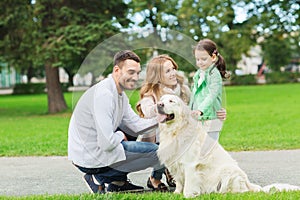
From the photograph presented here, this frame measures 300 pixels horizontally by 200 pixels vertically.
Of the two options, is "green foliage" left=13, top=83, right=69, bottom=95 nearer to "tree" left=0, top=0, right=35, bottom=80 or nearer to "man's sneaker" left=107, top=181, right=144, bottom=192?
"tree" left=0, top=0, right=35, bottom=80

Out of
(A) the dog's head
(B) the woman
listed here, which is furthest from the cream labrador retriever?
(B) the woman

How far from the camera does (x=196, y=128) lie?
5.66 meters

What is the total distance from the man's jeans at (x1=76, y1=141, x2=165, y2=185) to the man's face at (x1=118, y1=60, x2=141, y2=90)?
2.46ft

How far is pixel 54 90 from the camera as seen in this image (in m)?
21.7

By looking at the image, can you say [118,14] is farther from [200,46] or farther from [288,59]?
[288,59]

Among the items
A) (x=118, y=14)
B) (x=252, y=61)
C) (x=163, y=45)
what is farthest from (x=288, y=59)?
(x=163, y=45)

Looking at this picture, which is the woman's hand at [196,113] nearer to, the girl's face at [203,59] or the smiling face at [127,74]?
the girl's face at [203,59]

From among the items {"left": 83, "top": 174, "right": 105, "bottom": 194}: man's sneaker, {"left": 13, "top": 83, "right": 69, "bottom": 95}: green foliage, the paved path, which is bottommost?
{"left": 13, "top": 83, "right": 69, "bottom": 95}: green foliage

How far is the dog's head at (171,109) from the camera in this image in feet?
17.7

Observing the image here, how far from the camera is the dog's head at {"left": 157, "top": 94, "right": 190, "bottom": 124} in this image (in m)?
5.40

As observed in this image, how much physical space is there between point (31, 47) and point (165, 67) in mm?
14489

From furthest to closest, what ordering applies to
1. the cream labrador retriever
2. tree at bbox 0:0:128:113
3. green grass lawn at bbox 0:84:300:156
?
tree at bbox 0:0:128:113 → green grass lawn at bbox 0:84:300:156 → the cream labrador retriever

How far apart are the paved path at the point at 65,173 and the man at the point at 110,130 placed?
0.75 meters

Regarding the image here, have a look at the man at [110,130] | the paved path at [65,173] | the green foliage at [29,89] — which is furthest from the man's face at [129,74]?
the green foliage at [29,89]
